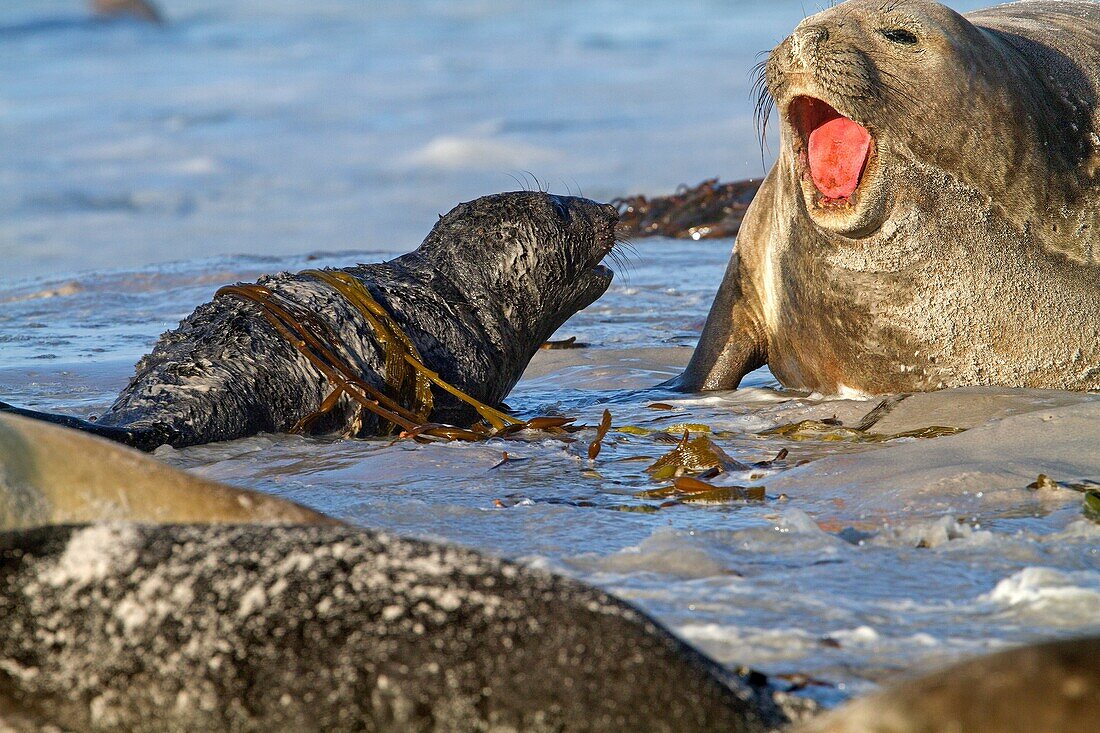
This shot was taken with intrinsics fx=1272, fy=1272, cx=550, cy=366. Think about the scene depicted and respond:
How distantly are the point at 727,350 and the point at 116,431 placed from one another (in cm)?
291

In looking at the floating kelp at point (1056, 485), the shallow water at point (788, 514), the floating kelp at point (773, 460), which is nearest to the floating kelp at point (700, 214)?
the shallow water at point (788, 514)

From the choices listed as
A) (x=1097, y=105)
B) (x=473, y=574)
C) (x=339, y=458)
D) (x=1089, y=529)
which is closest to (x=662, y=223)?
(x=1097, y=105)

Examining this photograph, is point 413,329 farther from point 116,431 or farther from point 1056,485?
point 1056,485

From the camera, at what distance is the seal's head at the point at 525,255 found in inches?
219

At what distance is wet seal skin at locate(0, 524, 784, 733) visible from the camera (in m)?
1.70

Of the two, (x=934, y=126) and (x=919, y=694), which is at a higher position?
(x=934, y=126)

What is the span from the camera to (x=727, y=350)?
19.9 ft

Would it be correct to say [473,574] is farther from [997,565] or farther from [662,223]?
[662,223]

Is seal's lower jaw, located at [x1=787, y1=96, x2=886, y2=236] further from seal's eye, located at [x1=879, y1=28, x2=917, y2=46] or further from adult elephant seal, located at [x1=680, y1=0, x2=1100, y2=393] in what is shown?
seal's eye, located at [x1=879, y1=28, x2=917, y2=46]

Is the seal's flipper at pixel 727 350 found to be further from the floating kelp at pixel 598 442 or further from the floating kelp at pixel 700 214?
the floating kelp at pixel 700 214

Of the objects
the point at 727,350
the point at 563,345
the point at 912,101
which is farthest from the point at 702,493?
the point at 563,345

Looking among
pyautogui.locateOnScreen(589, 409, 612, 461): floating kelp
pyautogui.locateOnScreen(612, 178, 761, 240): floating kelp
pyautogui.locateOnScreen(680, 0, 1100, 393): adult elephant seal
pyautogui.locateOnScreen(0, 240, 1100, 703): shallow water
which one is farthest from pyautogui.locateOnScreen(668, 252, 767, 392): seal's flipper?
pyautogui.locateOnScreen(612, 178, 761, 240): floating kelp

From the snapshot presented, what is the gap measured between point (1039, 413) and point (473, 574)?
2.72 m

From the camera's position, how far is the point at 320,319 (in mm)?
5062
